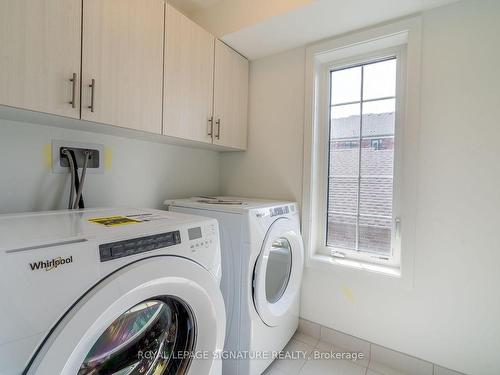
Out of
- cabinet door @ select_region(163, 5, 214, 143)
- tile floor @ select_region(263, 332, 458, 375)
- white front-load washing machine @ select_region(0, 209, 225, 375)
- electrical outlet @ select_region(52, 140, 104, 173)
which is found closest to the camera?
white front-load washing machine @ select_region(0, 209, 225, 375)

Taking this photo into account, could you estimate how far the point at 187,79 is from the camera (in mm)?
1442

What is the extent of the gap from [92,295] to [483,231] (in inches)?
68.0

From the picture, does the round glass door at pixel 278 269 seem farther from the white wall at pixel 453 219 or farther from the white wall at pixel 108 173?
the white wall at pixel 108 173

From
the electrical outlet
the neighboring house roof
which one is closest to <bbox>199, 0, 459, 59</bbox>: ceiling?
the neighboring house roof

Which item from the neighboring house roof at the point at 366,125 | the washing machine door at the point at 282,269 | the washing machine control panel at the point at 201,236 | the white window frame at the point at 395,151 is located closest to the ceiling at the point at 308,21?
the white window frame at the point at 395,151

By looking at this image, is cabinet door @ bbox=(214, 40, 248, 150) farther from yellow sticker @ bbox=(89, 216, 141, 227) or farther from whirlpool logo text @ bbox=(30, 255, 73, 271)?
whirlpool logo text @ bbox=(30, 255, 73, 271)

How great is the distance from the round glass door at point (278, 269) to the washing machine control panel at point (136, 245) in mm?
900

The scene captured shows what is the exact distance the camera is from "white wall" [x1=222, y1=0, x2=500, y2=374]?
4.13 ft

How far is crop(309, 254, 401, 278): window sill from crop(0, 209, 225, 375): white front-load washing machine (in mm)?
1022

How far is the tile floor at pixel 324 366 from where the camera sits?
1.46 metres

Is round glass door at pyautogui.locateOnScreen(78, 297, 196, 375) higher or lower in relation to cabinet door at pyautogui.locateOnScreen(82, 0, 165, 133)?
lower

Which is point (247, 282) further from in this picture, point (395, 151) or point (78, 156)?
point (395, 151)

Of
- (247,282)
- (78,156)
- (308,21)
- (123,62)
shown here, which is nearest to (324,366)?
(247,282)

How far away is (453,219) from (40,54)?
6.71 ft
